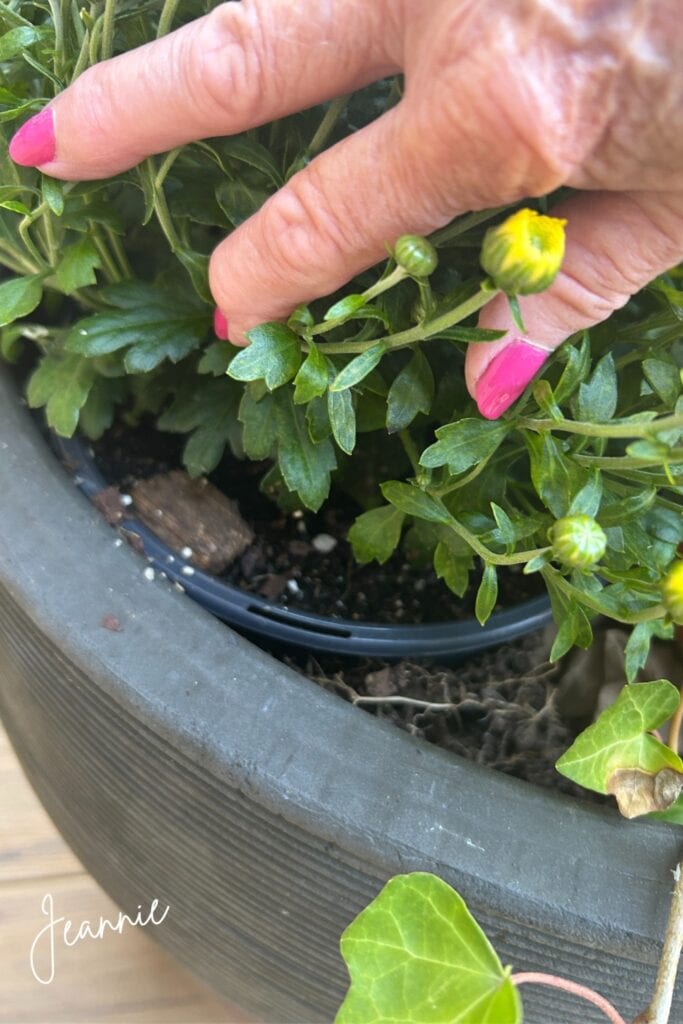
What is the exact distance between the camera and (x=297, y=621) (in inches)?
25.9

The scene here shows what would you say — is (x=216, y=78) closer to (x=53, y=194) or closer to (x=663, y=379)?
(x=53, y=194)

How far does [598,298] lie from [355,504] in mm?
389

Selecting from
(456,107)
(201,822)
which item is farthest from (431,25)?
(201,822)

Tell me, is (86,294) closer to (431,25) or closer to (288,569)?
(288,569)

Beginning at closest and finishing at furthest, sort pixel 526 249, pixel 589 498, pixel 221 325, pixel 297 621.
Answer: pixel 526 249 → pixel 589 498 → pixel 221 325 → pixel 297 621

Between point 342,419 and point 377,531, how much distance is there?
156mm

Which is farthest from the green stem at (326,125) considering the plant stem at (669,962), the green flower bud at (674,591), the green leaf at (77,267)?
the plant stem at (669,962)

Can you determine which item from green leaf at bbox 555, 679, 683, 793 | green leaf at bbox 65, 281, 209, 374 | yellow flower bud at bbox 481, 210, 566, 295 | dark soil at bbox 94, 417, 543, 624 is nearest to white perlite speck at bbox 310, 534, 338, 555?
dark soil at bbox 94, 417, 543, 624

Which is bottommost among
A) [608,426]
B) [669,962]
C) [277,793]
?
[669,962]

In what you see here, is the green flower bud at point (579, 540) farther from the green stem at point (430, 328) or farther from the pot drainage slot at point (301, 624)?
the pot drainage slot at point (301, 624)

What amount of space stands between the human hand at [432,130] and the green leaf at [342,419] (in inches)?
2.2

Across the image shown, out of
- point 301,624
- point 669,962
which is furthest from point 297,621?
point 669,962

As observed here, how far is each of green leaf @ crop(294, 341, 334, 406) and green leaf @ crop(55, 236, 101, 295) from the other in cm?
17

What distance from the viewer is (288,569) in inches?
28.7
